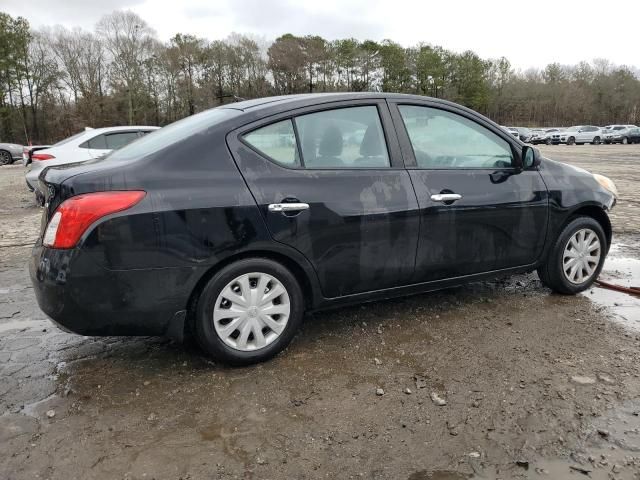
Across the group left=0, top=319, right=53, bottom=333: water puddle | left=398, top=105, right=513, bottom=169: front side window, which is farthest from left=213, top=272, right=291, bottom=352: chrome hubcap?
left=0, top=319, right=53, bottom=333: water puddle

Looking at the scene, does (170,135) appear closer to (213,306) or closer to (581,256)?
(213,306)

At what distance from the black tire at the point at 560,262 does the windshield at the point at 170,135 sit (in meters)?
2.78

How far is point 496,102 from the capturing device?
2793 inches

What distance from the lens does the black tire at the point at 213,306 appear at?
2855mm

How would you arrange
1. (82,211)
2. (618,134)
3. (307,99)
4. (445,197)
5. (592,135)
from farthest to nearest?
(592,135) → (618,134) → (445,197) → (307,99) → (82,211)

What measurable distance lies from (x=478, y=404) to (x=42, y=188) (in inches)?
109

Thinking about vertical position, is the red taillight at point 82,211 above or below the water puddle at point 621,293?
above

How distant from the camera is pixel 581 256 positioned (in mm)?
4223

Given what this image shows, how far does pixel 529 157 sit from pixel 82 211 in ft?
10.2

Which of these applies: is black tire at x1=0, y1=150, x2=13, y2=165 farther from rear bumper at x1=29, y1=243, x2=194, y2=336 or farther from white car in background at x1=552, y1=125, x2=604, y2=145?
white car in background at x1=552, y1=125, x2=604, y2=145

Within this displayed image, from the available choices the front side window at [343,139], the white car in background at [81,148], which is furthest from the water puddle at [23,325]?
the white car in background at [81,148]

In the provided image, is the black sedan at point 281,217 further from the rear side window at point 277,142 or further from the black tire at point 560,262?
the black tire at point 560,262

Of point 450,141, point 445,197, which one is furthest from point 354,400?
point 450,141

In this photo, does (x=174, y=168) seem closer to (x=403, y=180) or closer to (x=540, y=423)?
(x=403, y=180)
